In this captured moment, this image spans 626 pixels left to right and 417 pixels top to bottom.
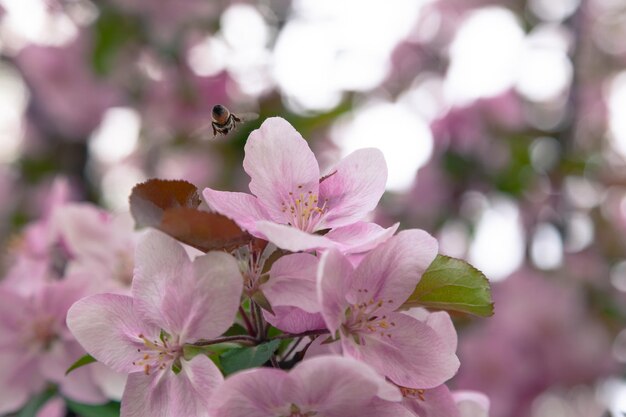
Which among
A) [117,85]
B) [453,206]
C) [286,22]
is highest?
[286,22]

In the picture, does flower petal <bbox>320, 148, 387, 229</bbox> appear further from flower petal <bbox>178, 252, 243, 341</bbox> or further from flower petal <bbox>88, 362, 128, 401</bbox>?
flower petal <bbox>88, 362, 128, 401</bbox>

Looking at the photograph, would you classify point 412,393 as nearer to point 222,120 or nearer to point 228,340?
point 228,340

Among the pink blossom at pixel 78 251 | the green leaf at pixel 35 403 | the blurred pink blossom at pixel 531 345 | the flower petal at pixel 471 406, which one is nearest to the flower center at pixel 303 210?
the flower petal at pixel 471 406

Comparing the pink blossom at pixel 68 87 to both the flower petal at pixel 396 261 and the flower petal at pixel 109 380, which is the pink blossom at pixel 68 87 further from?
the flower petal at pixel 396 261

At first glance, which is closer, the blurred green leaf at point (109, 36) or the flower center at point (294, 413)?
the flower center at point (294, 413)

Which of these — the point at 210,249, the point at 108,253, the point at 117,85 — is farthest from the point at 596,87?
the point at 210,249

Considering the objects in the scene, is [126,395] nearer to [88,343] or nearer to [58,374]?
[88,343]

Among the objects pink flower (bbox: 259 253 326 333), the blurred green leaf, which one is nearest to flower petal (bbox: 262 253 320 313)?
pink flower (bbox: 259 253 326 333)
